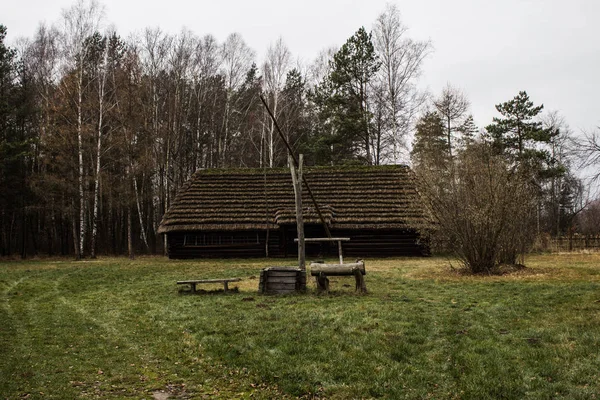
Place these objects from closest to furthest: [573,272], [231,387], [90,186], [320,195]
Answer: [231,387] → [573,272] → [320,195] → [90,186]

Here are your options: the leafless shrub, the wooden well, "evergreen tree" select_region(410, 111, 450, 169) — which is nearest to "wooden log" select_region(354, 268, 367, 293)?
the wooden well

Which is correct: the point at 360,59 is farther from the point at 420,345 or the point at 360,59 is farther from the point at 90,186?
the point at 420,345

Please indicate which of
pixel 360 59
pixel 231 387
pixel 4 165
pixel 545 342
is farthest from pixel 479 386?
pixel 360 59

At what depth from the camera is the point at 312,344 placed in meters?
7.27

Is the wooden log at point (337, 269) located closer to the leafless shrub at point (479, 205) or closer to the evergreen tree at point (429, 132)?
the leafless shrub at point (479, 205)

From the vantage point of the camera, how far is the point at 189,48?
3581cm

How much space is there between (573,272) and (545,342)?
32.3ft

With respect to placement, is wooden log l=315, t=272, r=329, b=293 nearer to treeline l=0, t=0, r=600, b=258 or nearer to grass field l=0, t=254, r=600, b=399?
grass field l=0, t=254, r=600, b=399

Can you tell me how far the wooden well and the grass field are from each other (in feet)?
1.14

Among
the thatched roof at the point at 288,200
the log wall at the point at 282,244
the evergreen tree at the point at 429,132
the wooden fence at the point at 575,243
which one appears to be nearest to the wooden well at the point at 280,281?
the thatched roof at the point at 288,200

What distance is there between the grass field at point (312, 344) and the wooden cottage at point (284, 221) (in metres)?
12.8

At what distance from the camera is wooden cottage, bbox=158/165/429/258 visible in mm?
25688

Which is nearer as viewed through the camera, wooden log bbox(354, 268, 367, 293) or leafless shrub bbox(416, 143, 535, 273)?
wooden log bbox(354, 268, 367, 293)

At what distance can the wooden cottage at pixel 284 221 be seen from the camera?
2569 cm
